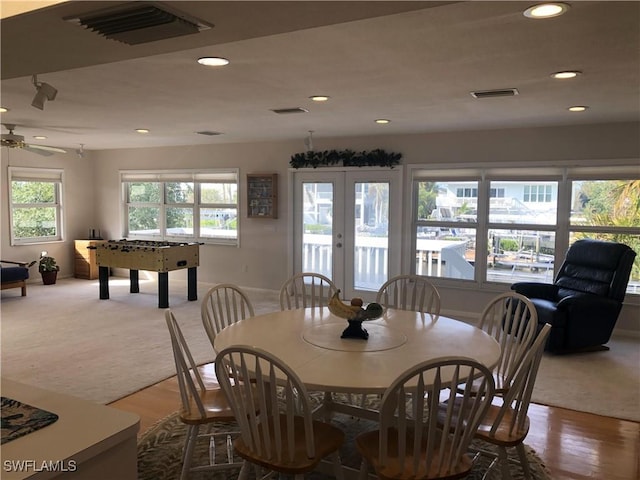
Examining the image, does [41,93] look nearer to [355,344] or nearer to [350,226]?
[355,344]

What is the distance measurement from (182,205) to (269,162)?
6.28 feet

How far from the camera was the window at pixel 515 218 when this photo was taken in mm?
5344

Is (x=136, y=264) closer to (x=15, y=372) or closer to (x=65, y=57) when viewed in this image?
(x=15, y=372)

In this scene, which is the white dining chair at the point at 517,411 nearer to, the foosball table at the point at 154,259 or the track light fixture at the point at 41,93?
the track light fixture at the point at 41,93

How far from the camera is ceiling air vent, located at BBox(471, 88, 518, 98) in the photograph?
3670mm

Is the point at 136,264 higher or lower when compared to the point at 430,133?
lower

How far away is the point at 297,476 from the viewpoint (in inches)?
76.9

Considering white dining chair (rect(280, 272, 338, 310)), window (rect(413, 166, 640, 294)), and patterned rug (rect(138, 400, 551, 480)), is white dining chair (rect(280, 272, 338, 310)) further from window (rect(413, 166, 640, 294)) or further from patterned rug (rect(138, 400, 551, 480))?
window (rect(413, 166, 640, 294))

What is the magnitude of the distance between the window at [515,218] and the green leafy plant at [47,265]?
5.83 m

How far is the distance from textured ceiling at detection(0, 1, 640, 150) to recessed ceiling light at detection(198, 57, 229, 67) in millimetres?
58

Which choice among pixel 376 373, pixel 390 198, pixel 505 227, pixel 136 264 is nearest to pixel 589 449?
pixel 376 373

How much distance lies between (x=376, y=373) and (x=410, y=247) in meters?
4.38

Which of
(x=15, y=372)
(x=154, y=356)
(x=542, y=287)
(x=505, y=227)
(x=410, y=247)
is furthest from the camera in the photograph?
(x=410, y=247)

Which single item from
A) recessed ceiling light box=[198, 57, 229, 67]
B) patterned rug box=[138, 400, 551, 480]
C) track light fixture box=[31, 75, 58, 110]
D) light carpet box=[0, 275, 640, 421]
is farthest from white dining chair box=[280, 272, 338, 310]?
track light fixture box=[31, 75, 58, 110]
